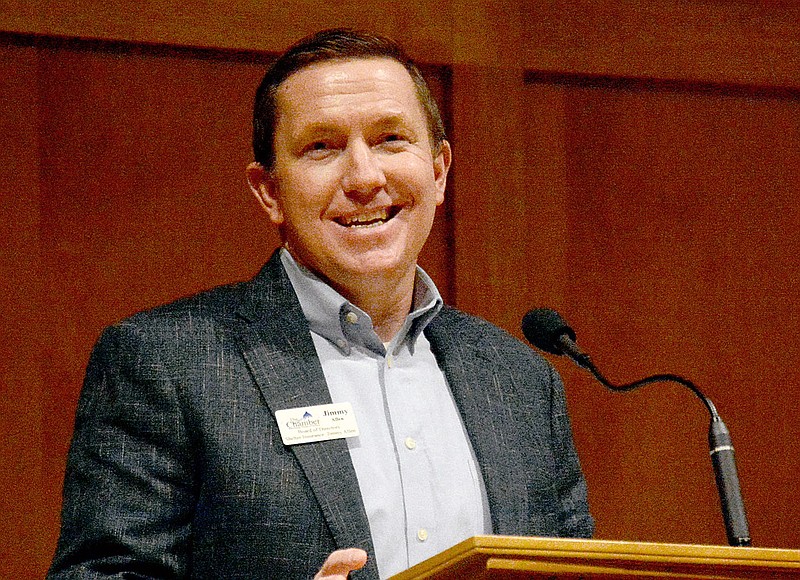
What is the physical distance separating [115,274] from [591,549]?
1.98 meters

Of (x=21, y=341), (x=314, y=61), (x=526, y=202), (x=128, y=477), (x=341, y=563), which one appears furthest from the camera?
(x=526, y=202)

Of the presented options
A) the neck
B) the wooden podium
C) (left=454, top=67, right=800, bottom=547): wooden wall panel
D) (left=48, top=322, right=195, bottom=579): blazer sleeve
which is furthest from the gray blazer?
(left=454, top=67, right=800, bottom=547): wooden wall panel

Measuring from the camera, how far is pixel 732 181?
377cm

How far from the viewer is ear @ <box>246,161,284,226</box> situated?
2.23 metres

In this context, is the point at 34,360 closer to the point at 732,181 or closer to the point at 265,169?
the point at 265,169

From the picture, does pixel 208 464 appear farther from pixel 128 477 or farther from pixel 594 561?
pixel 594 561

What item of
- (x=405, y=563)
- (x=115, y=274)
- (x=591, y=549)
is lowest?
(x=405, y=563)

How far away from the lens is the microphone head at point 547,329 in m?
2.05

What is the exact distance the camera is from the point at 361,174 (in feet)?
6.81

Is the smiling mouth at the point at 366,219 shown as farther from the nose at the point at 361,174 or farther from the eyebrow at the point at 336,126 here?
the eyebrow at the point at 336,126

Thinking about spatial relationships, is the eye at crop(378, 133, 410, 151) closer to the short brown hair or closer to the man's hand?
the short brown hair

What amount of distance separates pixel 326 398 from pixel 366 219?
1.12 feet

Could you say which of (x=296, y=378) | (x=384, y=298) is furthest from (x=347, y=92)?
(x=296, y=378)

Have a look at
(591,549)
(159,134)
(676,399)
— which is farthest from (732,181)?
(591,549)
